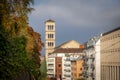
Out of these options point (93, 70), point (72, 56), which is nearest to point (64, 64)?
point (72, 56)

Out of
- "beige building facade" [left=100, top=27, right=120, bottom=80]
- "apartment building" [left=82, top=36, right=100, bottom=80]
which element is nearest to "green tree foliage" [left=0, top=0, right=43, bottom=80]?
"beige building facade" [left=100, top=27, right=120, bottom=80]

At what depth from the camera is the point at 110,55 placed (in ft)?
335

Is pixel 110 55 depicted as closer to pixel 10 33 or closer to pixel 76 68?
pixel 76 68

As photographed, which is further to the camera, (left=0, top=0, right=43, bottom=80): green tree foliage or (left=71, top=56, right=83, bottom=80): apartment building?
(left=71, top=56, right=83, bottom=80): apartment building

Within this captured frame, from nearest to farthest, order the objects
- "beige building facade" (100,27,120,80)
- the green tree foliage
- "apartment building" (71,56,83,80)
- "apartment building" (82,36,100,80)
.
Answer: the green tree foliage, "beige building facade" (100,27,120,80), "apartment building" (82,36,100,80), "apartment building" (71,56,83,80)

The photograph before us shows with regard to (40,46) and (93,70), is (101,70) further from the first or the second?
(40,46)

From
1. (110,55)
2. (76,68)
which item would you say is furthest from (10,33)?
(76,68)

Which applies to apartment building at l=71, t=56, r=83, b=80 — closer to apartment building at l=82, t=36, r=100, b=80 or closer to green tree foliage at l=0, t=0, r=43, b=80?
apartment building at l=82, t=36, r=100, b=80

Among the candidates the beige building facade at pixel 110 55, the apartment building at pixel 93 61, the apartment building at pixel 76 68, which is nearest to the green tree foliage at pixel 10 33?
the beige building facade at pixel 110 55

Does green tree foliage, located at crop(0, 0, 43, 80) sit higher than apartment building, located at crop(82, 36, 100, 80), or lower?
lower

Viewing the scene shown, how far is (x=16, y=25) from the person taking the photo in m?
30.5

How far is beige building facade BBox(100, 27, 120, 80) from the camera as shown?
9369 centimetres

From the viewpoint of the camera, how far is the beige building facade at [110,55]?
93.7m

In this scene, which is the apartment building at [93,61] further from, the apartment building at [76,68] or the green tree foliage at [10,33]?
the green tree foliage at [10,33]
